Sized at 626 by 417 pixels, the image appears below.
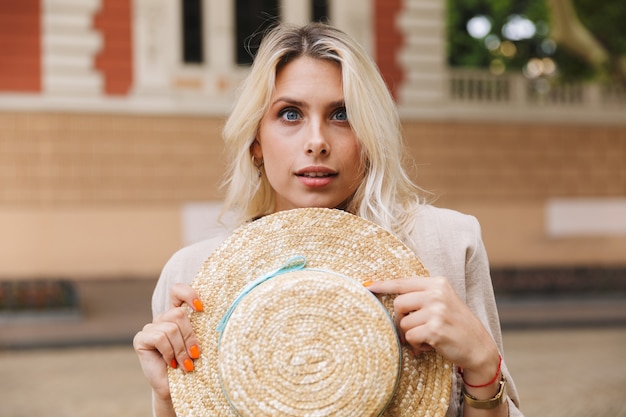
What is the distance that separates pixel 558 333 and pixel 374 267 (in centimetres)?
1035

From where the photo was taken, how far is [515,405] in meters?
1.70

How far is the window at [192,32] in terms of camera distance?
15578 mm

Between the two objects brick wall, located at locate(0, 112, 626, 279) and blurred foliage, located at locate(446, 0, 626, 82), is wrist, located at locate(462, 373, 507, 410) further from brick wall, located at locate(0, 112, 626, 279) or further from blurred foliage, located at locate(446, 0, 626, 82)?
blurred foliage, located at locate(446, 0, 626, 82)

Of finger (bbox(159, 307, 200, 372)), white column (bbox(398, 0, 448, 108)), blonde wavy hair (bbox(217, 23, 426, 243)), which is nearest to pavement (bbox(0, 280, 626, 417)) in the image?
white column (bbox(398, 0, 448, 108))

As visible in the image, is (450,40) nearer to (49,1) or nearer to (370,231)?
(49,1)

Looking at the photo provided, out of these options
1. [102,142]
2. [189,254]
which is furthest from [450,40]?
[189,254]

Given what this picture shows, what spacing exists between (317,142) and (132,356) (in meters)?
8.62

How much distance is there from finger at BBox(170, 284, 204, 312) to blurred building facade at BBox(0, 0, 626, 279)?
12425 mm

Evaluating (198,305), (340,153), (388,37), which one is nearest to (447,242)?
(340,153)

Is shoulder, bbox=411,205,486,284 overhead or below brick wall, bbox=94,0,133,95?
below

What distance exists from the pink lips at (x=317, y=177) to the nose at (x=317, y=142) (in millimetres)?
36

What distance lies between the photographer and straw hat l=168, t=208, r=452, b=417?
141 centimetres

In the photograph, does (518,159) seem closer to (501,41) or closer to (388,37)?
(388,37)

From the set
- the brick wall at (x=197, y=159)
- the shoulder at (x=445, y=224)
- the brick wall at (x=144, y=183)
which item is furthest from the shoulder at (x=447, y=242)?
the brick wall at (x=197, y=159)
